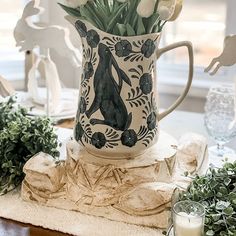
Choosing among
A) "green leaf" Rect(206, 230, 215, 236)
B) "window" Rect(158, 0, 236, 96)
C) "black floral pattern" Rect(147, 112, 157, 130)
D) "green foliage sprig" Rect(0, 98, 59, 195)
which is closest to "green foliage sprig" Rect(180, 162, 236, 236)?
"green leaf" Rect(206, 230, 215, 236)

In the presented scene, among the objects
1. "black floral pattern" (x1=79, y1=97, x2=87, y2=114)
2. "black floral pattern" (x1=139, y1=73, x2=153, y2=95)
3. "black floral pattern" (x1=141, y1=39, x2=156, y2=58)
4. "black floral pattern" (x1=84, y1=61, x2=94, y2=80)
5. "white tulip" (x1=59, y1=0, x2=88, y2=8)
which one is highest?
"white tulip" (x1=59, y1=0, x2=88, y2=8)

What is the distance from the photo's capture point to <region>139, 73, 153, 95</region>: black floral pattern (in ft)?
3.04

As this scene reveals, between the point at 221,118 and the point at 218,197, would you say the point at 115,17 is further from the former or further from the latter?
the point at 221,118

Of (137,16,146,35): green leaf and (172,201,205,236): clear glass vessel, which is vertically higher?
(137,16,146,35): green leaf

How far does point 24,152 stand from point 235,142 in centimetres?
67

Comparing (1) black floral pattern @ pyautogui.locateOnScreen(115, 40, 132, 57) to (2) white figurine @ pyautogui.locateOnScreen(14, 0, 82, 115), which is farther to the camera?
(2) white figurine @ pyautogui.locateOnScreen(14, 0, 82, 115)

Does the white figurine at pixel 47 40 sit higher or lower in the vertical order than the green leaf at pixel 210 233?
higher

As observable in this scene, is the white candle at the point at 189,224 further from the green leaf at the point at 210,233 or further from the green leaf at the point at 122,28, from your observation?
the green leaf at the point at 122,28

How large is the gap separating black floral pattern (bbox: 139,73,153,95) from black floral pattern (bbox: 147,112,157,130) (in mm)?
50

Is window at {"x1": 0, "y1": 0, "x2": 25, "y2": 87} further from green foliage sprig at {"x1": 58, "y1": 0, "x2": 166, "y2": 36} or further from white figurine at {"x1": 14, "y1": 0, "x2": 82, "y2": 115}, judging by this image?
green foliage sprig at {"x1": 58, "y1": 0, "x2": 166, "y2": 36}

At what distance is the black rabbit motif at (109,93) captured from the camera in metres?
0.91

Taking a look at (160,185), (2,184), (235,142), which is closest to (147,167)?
(160,185)

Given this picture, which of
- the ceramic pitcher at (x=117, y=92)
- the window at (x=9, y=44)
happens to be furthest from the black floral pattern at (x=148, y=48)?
the window at (x=9, y=44)

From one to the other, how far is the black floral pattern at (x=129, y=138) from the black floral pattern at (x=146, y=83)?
83 mm
